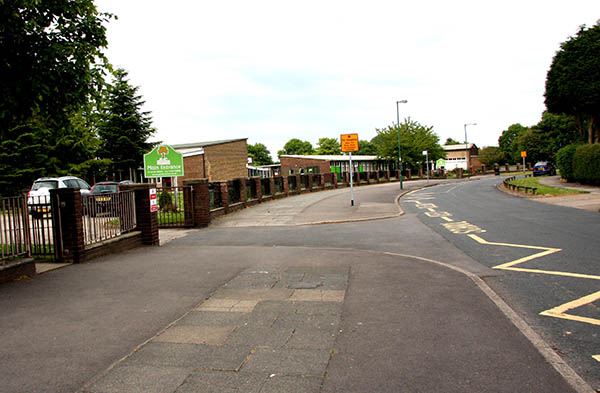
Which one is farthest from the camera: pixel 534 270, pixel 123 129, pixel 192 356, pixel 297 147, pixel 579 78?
pixel 297 147

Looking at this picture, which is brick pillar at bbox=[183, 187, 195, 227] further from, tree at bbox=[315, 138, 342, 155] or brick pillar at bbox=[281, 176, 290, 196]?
tree at bbox=[315, 138, 342, 155]

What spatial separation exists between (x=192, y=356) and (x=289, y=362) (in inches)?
34.5

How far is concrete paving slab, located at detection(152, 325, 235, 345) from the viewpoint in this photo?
431 cm

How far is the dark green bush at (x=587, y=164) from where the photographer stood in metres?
26.8

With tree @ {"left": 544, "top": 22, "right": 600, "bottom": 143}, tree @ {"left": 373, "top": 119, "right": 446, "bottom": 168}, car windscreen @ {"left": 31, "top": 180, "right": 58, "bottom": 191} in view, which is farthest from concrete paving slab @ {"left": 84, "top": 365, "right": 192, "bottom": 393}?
tree @ {"left": 373, "top": 119, "right": 446, "bottom": 168}

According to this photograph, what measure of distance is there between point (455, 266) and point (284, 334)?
4.52 metres

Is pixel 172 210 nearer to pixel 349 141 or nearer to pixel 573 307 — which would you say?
pixel 349 141

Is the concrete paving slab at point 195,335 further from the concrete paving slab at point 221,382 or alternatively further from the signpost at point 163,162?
the signpost at point 163,162

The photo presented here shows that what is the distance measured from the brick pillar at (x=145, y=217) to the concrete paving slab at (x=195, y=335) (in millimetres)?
7142

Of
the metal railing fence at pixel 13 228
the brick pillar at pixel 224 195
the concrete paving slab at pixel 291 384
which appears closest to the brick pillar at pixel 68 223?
the metal railing fence at pixel 13 228

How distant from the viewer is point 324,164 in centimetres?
6650

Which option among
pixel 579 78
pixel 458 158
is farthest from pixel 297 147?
pixel 579 78

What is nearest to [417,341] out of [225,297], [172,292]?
[225,297]

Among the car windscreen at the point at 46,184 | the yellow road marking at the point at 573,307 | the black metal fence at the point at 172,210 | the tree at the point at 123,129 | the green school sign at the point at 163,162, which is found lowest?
the yellow road marking at the point at 573,307
